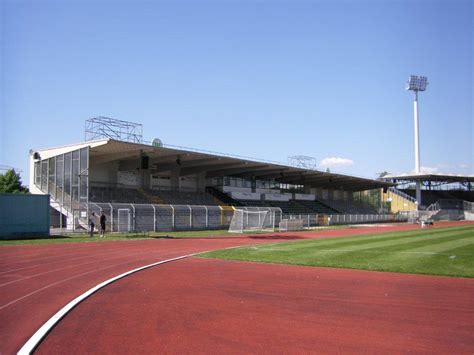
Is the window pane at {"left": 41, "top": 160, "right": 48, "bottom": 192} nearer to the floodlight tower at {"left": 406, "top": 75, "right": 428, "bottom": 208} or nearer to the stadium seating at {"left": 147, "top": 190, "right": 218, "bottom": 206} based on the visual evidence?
the stadium seating at {"left": 147, "top": 190, "right": 218, "bottom": 206}

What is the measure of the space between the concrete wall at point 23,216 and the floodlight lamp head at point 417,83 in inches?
3029

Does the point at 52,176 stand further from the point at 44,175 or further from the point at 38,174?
the point at 38,174

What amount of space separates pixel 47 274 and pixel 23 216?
17.1 metres

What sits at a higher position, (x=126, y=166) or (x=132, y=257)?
(x=126, y=166)

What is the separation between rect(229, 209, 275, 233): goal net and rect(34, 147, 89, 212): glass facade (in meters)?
12.2

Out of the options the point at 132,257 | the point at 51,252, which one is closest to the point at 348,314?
the point at 132,257

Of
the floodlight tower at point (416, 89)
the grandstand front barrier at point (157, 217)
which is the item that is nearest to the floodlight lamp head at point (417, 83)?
the floodlight tower at point (416, 89)

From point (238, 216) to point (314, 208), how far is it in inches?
1145

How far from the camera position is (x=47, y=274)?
1331 centimetres

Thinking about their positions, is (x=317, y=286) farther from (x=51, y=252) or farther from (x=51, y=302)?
(x=51, y=252)

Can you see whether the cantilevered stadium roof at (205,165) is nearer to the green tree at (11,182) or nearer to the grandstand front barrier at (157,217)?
the grandstand front barrier at (157,217)

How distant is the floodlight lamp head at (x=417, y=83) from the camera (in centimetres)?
8788

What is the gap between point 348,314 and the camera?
323 inches

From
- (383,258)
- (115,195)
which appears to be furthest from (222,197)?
(383,258)
